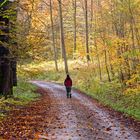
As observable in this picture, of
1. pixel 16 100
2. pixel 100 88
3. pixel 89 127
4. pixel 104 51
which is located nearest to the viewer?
pixel 89 127

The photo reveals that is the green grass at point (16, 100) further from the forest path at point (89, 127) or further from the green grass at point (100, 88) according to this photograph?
the forest path at point (89, 127)

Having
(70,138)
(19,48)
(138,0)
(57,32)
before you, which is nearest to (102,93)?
(138,0)

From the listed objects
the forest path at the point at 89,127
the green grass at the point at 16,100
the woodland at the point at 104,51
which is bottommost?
the forest path at the point at 89,127

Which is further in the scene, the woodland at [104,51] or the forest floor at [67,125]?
the woodland at [104,51]

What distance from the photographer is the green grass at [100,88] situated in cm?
1908

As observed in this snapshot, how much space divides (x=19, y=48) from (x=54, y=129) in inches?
255

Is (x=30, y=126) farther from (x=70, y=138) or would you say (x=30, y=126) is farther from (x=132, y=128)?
(x=132, y=128)

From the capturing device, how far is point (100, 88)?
28859mm

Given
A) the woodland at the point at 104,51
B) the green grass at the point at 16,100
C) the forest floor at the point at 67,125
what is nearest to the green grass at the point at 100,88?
the woodland at the point at 104,51

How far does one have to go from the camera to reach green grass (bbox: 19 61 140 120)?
1908 cm

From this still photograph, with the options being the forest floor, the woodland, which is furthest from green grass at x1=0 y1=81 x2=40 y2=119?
→ the woodland

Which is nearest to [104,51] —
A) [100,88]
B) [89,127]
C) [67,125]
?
[100,88]

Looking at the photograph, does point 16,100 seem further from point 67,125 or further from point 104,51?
point 104,51

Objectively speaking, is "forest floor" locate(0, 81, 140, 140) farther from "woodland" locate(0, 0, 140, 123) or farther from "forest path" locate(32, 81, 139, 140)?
"woodland" locate(0, 0, 140, 123)
